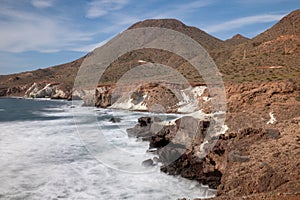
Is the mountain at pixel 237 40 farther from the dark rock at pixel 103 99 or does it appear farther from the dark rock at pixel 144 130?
the dark rock at pixel 144 130

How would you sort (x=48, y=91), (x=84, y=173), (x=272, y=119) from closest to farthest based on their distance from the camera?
(x=84, y=173) < (x=272, y=119) < (x=48, y=91)

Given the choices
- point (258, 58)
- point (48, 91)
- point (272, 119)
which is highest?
point (258, 58)

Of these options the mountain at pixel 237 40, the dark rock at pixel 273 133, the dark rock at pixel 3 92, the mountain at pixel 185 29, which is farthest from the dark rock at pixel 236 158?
the dark rock at pixel 3 92

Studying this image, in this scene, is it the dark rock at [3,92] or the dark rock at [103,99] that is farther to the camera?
the dark rock at [3,92]

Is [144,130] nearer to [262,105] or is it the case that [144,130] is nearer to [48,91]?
[262,105]

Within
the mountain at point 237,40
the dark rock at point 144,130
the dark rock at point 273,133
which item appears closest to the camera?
the dark rock at point 273,133

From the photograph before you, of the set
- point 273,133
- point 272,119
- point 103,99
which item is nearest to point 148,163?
point 273,133

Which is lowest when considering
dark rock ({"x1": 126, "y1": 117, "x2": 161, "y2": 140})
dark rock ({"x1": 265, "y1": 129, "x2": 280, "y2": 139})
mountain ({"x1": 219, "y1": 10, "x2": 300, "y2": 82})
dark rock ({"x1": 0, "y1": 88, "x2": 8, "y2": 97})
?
dark rock ({"x1": 126, "y1": 117, "x2": 161, "y2": 140})

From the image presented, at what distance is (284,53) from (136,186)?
40.4m

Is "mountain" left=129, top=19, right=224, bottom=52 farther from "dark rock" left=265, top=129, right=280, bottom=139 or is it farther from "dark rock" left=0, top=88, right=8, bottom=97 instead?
"dark rock" left=265, top=129, right=280, bottom=139

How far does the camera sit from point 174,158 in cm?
1367

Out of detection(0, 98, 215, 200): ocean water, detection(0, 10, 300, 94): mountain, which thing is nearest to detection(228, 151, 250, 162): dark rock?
detection(0, 98, 215, 200): ocean water

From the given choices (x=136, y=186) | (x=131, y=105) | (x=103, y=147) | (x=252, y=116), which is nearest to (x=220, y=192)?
(x=136, y=186)

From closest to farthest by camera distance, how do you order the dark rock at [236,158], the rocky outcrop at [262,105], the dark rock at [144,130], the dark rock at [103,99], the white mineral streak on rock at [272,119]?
the dark rock at [236,158]
the white mineral streak on rock at [272,119]
the rocky outcrop at [262,105]
the dark rock at [144,130]
the dark rock at [103,99]
